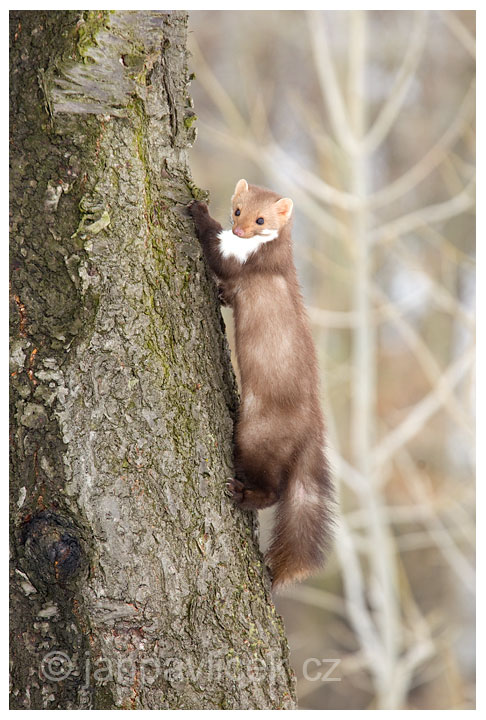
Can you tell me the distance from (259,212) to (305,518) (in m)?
1.08

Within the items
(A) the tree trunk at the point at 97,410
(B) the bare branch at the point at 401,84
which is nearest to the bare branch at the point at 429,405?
(B) the bare branch at the point at 401,84

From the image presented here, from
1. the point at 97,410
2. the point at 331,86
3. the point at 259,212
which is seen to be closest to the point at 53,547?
the point at 97,410

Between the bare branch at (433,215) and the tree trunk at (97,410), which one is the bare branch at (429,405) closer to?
the bare branch at (433,215)

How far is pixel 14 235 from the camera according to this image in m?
2.16

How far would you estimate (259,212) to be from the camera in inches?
113

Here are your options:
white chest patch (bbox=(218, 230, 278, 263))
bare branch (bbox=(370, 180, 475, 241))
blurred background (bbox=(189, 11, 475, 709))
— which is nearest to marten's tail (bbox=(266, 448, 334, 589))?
white chest patch (bbox=(218, 230, 278, 263))

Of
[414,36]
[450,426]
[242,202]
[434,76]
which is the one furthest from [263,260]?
[434,76]

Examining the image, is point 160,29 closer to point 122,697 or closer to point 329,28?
point 122,697

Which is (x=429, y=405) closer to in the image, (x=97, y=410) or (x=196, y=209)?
(x=196, y=209)

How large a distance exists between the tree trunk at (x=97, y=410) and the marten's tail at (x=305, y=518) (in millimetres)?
431

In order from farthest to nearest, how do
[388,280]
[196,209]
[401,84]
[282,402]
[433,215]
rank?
[388,280]
[433,215]
[401,84]
[282,402]
[196,209]

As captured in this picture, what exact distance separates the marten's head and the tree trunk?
24.3 inches

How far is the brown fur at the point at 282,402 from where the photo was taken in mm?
2605

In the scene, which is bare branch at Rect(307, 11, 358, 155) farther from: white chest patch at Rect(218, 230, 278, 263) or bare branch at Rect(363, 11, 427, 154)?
white chest patch at Rect(218, 230, 278, 263)
